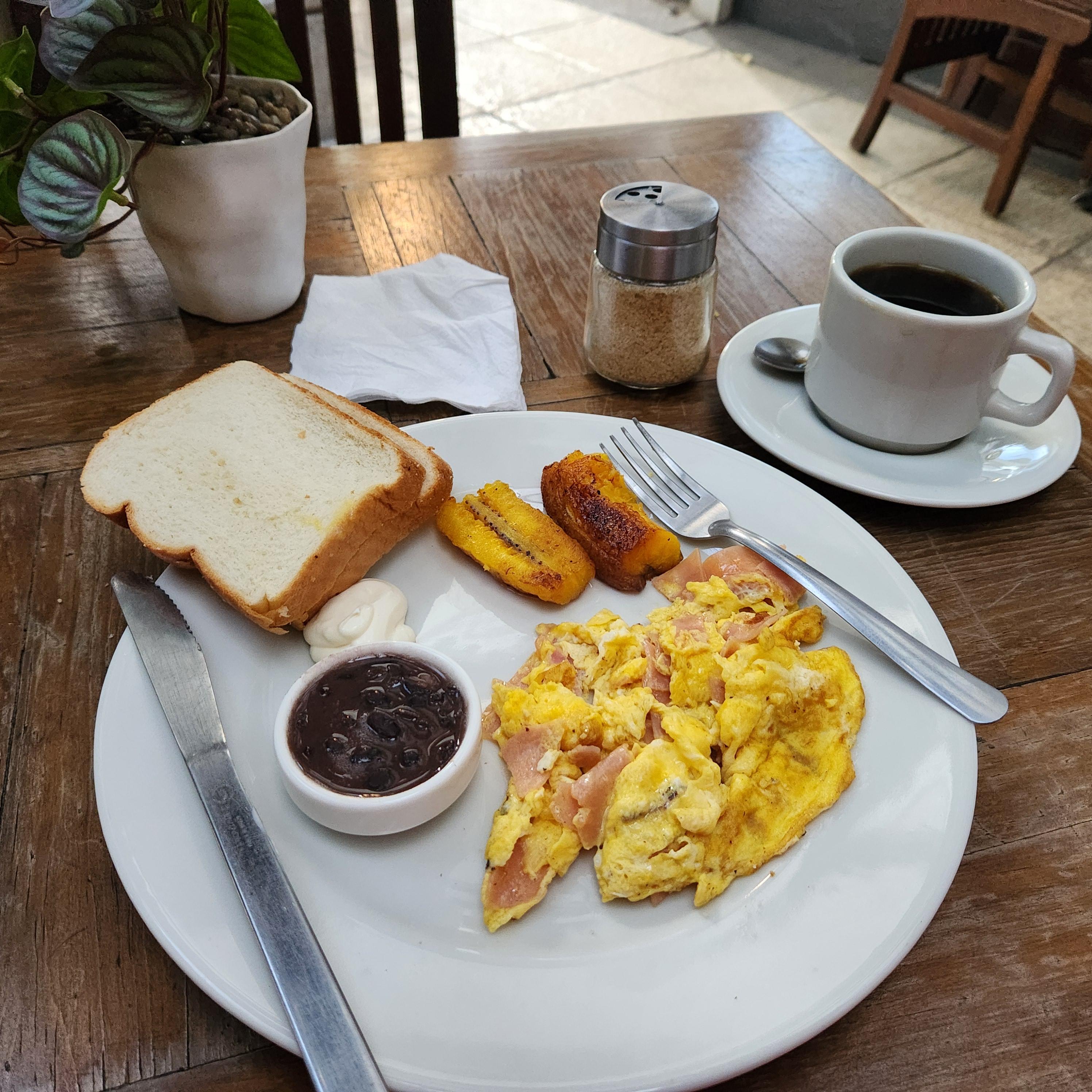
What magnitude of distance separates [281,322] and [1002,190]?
4489 millimetres

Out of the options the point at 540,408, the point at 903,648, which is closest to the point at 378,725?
the point at 903,648

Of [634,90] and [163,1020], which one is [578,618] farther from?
[634,90]

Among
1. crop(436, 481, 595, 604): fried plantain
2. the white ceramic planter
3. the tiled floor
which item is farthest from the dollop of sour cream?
the tiled floor

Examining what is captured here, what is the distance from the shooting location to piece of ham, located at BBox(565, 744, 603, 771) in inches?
43.6

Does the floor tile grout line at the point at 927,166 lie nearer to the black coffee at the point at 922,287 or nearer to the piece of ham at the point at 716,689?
the black coffee at the point at 922,287

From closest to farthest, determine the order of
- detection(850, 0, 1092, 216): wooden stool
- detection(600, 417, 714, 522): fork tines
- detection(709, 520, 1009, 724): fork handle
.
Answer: detection(709, 520, 1009, 724): fork handle
detection(600, 417, 714, 522): fork tines
detection(850, 0, 1092, 216): wooden stool

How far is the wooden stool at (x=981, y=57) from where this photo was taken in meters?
4.34

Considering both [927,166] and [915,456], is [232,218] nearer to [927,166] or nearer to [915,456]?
[915,456]

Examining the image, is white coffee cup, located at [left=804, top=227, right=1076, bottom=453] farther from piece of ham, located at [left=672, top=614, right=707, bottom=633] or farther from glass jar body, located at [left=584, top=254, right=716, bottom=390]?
piece of ham, located at [left=672, top=614, right=707, bottom=633]

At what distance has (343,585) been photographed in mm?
1347

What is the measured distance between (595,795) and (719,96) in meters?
6.22

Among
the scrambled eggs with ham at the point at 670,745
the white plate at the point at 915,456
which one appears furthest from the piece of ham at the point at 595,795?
the white plate at the point at 915,456

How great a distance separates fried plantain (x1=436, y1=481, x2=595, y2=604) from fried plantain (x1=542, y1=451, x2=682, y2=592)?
0.03 metres

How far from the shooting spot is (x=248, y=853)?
3.21 ft
